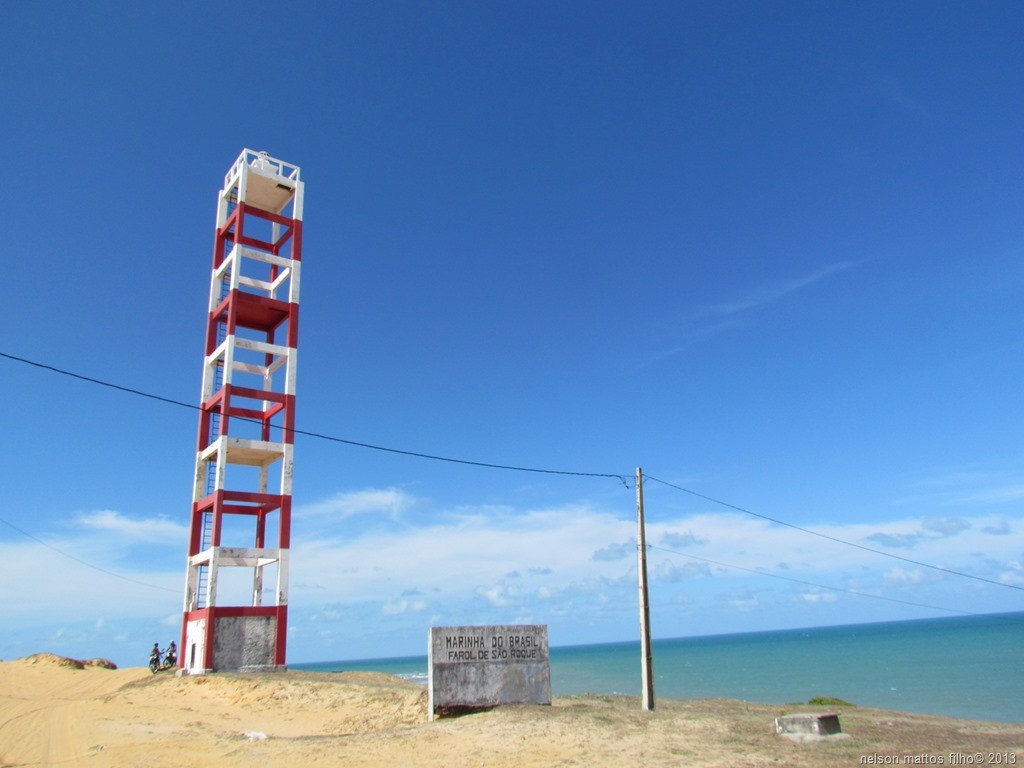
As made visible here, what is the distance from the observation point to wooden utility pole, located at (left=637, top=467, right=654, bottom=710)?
22.3m

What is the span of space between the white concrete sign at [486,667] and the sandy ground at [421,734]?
2.40ft

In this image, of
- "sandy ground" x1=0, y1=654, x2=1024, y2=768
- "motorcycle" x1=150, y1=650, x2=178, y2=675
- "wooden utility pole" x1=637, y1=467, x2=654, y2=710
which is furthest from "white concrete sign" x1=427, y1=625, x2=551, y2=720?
"motorcycle" x1=150, y1=650, x2=178, y2=675

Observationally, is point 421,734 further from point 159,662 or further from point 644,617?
point 159,662

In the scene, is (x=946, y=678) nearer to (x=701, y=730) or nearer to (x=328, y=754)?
(x=701, y=730)

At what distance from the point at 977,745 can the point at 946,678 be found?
52872 mm

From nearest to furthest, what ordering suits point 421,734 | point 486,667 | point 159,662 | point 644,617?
1. point 421,734
2. point 486,667
3. point 644,617
4. point 159,662

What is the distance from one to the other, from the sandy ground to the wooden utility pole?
678 mm

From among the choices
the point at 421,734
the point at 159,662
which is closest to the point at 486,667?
the point at 421,734

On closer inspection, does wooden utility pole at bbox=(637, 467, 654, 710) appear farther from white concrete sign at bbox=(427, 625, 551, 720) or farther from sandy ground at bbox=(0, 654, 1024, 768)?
white concrete sign at bbox=(427, 625, 551, 720)

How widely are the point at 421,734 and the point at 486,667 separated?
366 centimetres

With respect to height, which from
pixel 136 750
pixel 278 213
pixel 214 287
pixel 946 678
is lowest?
pixel 946 678

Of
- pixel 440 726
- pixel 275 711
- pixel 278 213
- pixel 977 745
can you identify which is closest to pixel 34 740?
pixel 275 711

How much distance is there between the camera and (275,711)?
25.9 metres

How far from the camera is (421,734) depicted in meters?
18.7
